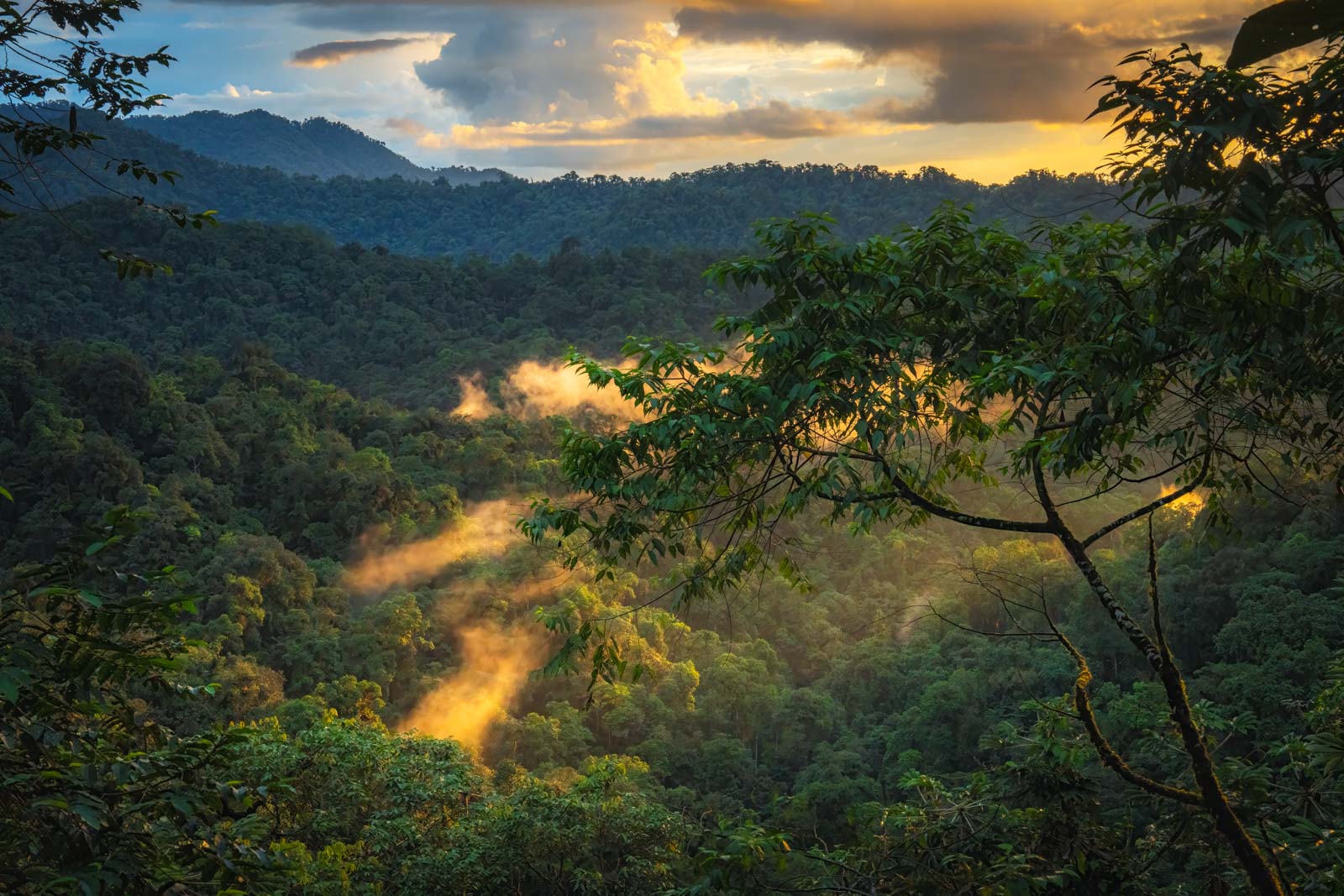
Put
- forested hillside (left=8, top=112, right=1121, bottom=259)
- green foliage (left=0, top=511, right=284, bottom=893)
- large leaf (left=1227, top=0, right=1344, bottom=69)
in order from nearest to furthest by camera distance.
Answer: large leaf (left=1227, top=0, right=1344, bottom=69)
green foliage (left=0, top=511, right=284, bottom=893)
forested hillside (left=8, top=112, right=1121, bottom=259)

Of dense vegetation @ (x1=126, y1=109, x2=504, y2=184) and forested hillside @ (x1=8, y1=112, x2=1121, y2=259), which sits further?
dense vegetation @ (x1=126, y1=109, x2=504, y2=184)

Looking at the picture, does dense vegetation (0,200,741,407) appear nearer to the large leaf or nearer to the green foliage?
the green foliage

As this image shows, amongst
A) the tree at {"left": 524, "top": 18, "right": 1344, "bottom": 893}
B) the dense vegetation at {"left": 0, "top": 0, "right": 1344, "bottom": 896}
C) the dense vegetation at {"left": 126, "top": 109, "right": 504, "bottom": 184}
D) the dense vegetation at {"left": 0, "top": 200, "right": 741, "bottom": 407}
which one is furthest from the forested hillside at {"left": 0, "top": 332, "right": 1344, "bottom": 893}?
the dense vegetation at {"left": 126, "top": 109, "right": 504, "bottom": 184}

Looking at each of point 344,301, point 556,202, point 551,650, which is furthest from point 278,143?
point 551,650

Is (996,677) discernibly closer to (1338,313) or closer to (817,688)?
(817,688)

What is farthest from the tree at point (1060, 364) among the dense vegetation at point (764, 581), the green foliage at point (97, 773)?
the green foliage at point (97, 773)

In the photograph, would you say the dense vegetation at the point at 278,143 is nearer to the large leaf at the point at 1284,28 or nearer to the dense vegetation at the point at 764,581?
the dense vegetation at the point at 764,581

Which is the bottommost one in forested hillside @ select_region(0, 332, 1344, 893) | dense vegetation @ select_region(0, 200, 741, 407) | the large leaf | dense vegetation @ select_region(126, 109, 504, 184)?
forested hillside @ select_region(0, 332, 1344, 893)
